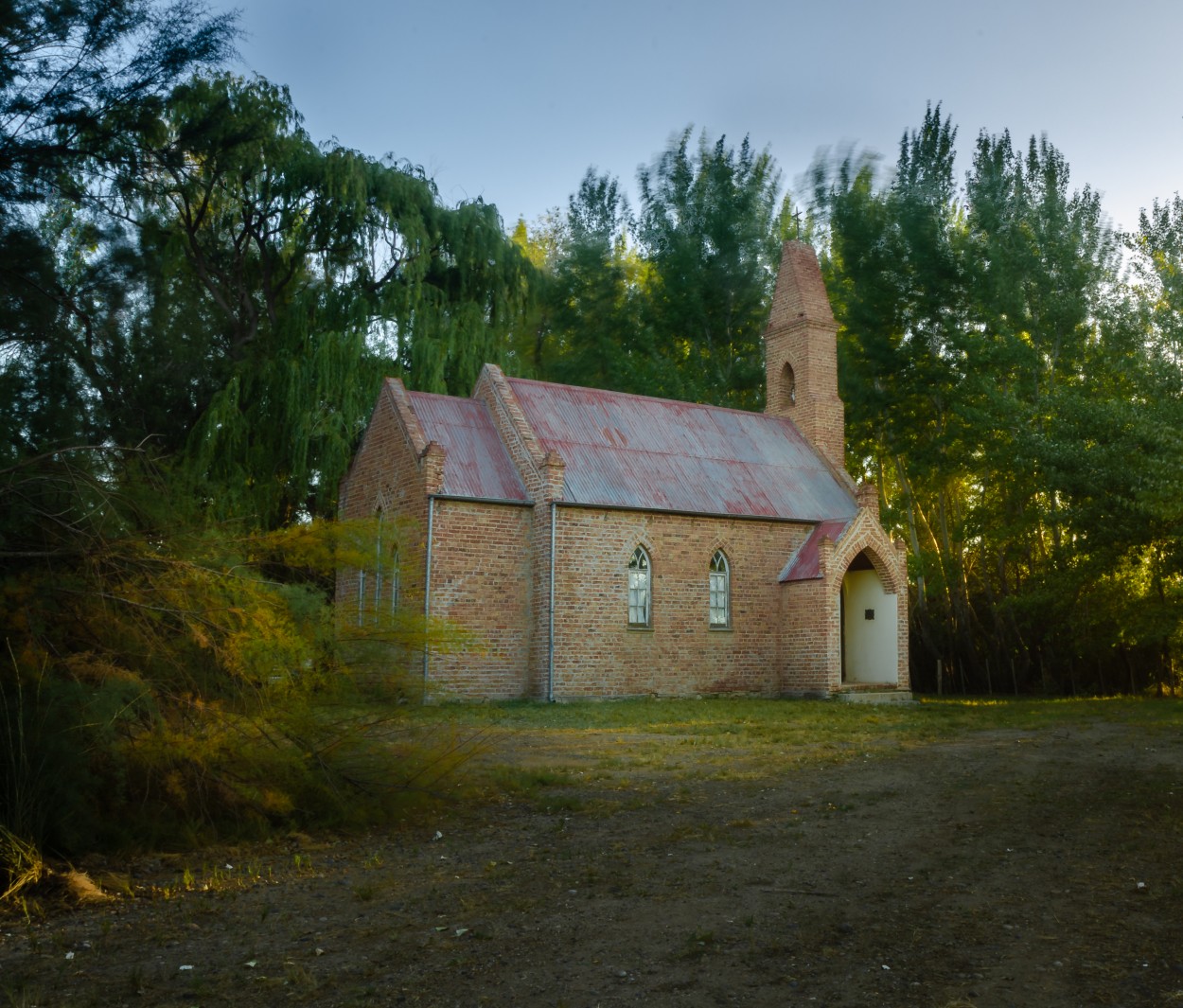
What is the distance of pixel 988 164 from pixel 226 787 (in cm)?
3701

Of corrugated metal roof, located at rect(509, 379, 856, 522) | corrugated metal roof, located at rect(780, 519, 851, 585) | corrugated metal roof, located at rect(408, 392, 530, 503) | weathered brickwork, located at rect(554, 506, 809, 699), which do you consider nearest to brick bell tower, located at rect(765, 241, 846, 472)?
corrugated metal roof, located at rect(509, 379, 856, 522)

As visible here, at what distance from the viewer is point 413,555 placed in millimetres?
23047

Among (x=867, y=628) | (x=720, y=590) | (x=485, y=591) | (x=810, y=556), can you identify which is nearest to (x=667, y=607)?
(x=720, y=590)

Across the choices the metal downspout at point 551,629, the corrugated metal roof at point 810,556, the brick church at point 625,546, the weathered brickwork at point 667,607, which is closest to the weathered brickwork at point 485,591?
the brick church at point 625,546

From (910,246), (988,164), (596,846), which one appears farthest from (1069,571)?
(596,846)

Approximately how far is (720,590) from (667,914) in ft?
69.9

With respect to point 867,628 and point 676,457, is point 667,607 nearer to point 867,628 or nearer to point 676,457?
point 676,457

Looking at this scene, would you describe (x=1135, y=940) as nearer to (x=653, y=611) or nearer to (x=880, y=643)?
(x=653, y=611)

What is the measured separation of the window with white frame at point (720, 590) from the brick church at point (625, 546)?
54 mm

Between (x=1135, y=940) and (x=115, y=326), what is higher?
(x=115, y=326)

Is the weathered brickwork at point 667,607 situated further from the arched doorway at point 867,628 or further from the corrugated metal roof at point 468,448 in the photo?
the arched doorway at point 867,628

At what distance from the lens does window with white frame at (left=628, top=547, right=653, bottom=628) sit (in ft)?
87.6

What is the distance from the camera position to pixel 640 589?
88.0ft

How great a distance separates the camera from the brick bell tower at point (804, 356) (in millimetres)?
33375
